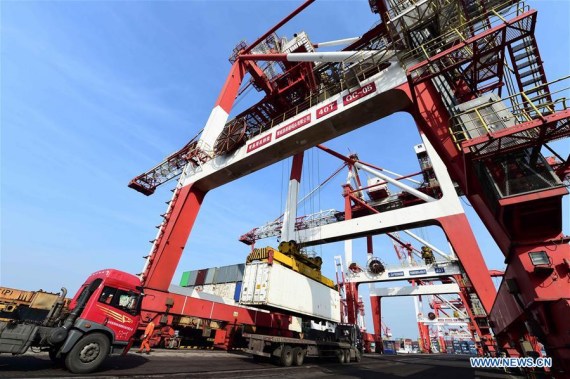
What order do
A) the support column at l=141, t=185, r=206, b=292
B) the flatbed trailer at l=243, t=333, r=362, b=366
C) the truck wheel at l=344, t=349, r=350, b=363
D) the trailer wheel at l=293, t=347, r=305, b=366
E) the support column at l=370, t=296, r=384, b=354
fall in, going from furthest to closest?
the support column at l=370, t=296, r=384, b=354 → the truck wheel at l=344, t=349, r=350, b=363 → the support column at l=141, t=185, r=206, b=292 → the trailer wheel at l=293, t=347, r=305, b=366 → the flatbed trailer at l=243, t=333, r=362, b=366

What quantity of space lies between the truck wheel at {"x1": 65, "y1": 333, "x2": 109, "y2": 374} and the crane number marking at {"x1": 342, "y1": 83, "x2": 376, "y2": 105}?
480 inches

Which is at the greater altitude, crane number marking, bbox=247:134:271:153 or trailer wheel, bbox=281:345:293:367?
crane number marking, bbox=247:134:271:153

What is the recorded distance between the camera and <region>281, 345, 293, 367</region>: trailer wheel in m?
11.5

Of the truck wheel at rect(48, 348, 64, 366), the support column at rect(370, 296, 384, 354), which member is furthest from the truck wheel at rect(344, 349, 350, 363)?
the support column at rect(370, 296, 384, 354)

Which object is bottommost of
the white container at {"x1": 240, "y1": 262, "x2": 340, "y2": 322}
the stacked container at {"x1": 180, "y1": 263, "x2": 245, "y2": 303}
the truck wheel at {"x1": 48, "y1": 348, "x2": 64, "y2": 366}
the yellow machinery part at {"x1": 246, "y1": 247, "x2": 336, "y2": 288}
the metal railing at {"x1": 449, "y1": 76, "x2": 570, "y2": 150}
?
the truck wheel at {"x1": 48, "y1": 348, "x2": 64, "y2": 366}

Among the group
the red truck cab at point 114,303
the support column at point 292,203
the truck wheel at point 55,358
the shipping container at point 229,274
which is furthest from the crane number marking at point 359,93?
the shipping container at point 229,274

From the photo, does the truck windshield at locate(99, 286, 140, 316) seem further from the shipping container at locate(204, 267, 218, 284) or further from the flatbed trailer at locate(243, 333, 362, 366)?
the shipping container at locate(204, 267, 218, 284)

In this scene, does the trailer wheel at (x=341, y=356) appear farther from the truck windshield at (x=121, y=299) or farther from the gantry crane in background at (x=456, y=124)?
the truck windshield at (x=121, y=299)

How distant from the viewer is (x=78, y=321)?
23.5 ft

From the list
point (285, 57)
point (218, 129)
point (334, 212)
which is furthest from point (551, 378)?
point (334, 212)

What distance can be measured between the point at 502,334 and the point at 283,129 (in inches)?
498

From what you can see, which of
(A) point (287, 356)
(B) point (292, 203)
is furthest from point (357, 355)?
(B) point (292, 203)

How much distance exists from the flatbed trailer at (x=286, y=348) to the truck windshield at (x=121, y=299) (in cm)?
527

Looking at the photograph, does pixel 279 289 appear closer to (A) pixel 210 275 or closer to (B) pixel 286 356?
(B) pixel 286 356
